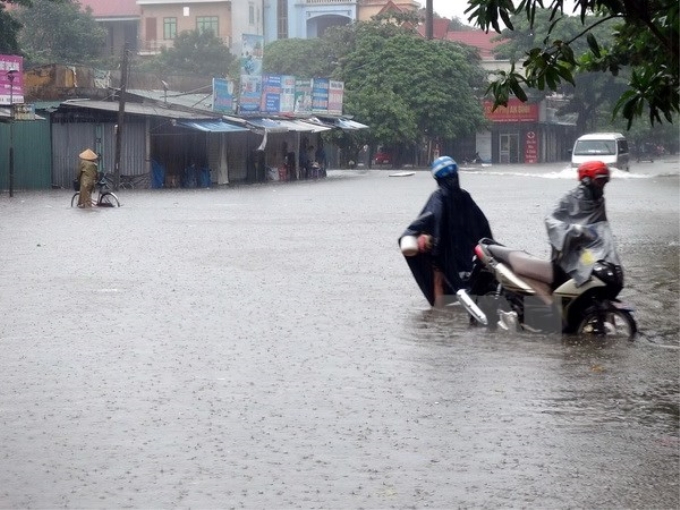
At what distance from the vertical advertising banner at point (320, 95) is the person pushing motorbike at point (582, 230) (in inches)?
1895

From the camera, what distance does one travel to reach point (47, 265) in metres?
16.5

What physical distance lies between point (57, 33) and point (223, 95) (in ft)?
101

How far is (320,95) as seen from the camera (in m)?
59.0

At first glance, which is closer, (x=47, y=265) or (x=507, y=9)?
(x=507, y=9)

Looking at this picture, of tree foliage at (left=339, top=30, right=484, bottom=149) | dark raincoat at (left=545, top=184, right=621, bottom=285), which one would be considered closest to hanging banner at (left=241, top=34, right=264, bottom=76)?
tree foliage at (left=339, top=30, right=484, bottom=149)

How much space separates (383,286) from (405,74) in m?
55.1

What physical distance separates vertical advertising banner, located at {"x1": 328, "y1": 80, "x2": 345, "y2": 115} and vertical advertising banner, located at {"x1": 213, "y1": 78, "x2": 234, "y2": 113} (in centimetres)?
1136

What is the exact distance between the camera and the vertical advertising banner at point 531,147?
85.0 m

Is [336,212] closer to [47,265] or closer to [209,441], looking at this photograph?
[47,265]

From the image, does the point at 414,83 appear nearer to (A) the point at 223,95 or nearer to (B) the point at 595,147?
(B) the point at 595,147

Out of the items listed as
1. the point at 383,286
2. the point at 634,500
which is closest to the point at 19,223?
the point at 383,286

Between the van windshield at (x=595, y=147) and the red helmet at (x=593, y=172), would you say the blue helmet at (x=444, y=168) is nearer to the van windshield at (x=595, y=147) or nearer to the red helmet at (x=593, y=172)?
the red helmet at (x=593, y=172)

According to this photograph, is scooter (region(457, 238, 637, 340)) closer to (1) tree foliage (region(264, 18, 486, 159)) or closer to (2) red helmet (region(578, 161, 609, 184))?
(2) red helmet (region(578, 161, 609, 184))

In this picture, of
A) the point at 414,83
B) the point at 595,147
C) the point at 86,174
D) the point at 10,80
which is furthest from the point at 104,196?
the point at 414,83
